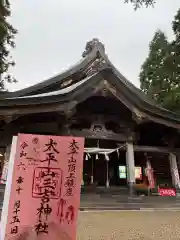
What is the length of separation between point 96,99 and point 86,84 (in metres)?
1.27

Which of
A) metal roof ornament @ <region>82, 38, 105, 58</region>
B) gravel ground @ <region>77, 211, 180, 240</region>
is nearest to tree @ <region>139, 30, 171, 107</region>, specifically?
metal roof ornament @ <region>82, 38, 105, 58</region>

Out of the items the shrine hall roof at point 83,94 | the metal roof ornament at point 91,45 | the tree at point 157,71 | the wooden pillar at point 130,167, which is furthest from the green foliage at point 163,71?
the wooden pillar at point 130,167

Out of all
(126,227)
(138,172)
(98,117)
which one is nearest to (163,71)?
(138,172)

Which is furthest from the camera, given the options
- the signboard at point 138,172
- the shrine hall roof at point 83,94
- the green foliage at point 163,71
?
the green foliage at point 163,71

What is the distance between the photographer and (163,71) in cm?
2370

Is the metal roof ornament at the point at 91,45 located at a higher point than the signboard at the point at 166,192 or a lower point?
higher

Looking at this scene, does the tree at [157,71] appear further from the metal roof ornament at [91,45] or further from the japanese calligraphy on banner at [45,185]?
the japanese calligraphy on banner at [45,185]

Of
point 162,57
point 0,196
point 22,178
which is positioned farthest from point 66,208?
point 162,57

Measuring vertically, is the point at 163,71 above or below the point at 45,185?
above

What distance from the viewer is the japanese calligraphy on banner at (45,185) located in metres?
2.90

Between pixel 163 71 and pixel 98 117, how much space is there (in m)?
15.1

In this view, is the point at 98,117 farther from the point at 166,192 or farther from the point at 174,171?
the point at 174,171

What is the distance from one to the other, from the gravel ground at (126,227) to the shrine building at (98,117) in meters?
2.77

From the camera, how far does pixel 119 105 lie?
10.7m
